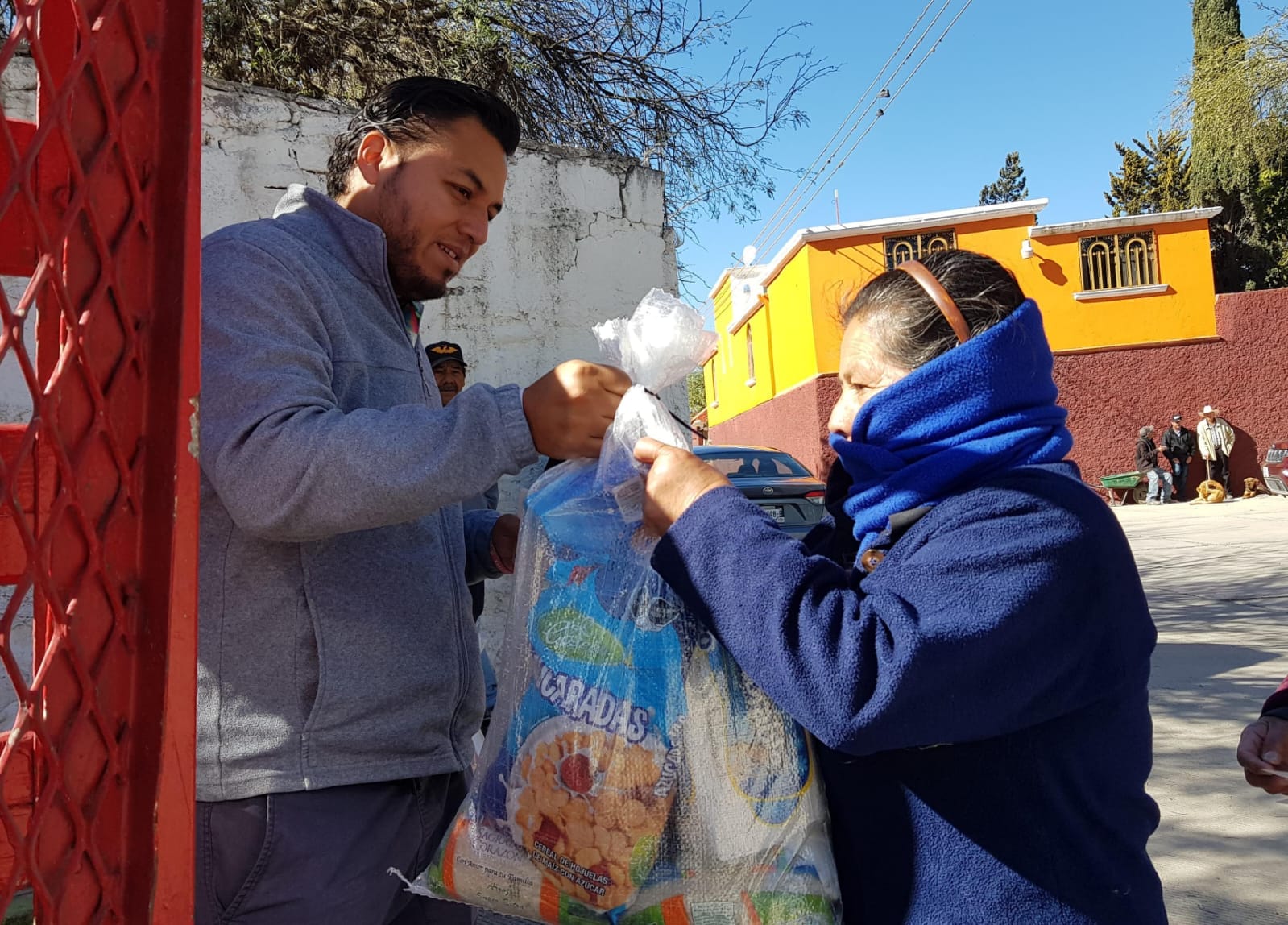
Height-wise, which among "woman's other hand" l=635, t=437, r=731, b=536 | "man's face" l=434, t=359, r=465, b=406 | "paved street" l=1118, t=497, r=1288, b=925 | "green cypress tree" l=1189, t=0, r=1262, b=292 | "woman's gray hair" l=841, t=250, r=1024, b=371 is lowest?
"paved street" l=1118, t=497, r=1288, b=925

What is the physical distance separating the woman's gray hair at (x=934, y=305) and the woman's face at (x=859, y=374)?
0.01 m

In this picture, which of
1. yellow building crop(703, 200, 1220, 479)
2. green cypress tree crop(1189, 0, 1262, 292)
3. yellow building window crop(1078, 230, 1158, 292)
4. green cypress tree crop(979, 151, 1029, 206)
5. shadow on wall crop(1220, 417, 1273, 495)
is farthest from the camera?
green cypress tree crop(979, 151, 1029, 206)

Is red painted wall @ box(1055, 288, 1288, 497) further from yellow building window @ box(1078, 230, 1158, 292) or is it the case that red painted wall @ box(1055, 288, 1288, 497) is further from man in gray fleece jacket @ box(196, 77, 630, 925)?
man in gray fleece jacket @ box(196, 77, 630, 925)

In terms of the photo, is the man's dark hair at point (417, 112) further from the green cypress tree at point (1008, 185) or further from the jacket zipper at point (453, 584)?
the green cypress tree at point (1008, 185)

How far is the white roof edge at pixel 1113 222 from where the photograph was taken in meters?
19.6

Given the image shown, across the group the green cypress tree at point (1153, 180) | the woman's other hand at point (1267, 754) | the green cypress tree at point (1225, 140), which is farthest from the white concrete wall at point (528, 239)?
the green cypress tree at point (1153, 180)

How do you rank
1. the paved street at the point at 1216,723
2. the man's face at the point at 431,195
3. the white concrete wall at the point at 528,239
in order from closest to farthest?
the man's face at the point at 431,195, the paved street at the point at 1216,723, the white concrete wall at the point at 528,239

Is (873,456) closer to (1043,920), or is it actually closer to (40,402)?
(1043,920)

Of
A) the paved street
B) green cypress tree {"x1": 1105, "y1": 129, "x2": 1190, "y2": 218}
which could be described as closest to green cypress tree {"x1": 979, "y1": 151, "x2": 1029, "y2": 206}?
green cypress tree {"x1": 1105, "y1": 129, "x2": 1190, "y2": 218}

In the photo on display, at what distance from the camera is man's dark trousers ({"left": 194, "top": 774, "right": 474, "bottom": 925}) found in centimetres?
133

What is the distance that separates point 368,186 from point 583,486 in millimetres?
728

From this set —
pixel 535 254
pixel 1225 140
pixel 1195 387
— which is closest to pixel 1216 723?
pixel 535 254

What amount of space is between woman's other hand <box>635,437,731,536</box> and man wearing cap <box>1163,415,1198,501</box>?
2028 cm

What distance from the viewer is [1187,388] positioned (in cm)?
1969
